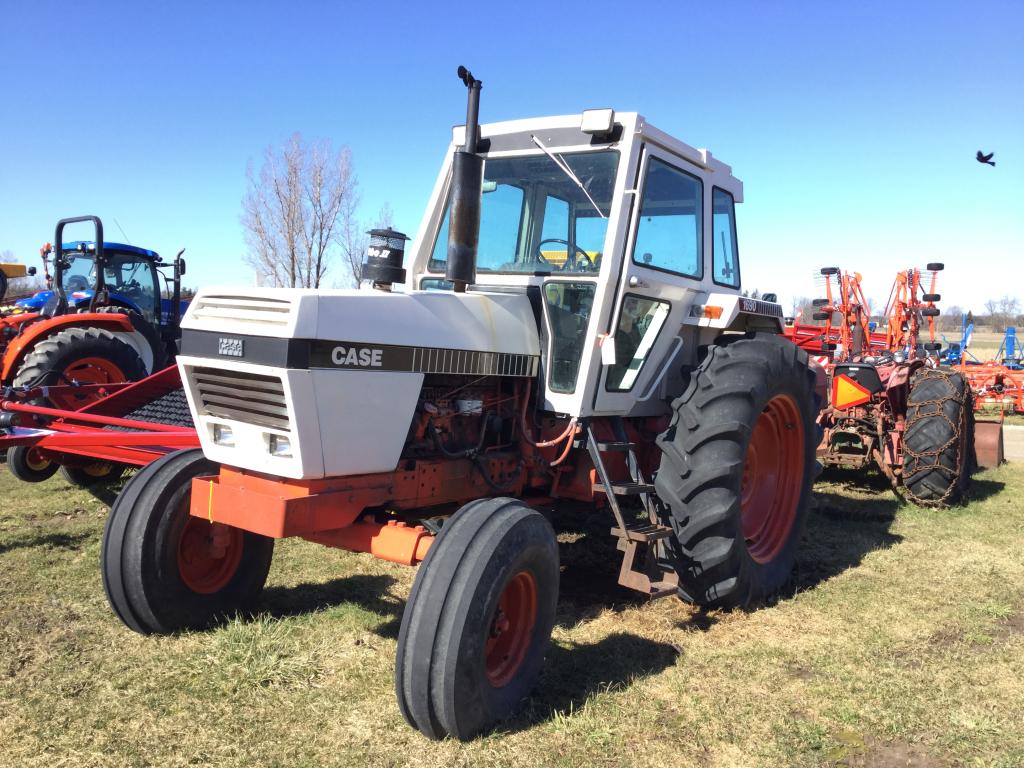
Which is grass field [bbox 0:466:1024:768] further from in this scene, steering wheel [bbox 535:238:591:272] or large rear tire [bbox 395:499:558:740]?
steering wheel [bbox 535:238:591:272]

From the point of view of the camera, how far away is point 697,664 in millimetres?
3730

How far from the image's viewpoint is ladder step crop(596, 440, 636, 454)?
412cm

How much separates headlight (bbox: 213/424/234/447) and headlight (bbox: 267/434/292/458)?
272 mm

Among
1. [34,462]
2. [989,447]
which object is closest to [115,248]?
[34,462]

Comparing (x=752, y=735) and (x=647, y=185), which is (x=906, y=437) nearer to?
(x=647, y=185)

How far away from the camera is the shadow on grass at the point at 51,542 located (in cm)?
520

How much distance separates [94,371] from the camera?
791 centimetres

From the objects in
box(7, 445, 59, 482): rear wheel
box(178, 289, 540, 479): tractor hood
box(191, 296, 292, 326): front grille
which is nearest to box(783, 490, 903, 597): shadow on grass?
→ box(178, 289, 540, 479): tractor hood

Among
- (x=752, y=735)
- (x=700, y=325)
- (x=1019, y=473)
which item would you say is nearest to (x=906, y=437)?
(x=1019, y=473)

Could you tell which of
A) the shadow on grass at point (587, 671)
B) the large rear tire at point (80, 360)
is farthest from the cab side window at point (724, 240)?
the large rear tire at point (80, 360)

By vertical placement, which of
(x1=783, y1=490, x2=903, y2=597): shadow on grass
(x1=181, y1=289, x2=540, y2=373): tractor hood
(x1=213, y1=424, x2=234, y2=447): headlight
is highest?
(x1=181, y1=289, x2=540, y2=373): tractor hood

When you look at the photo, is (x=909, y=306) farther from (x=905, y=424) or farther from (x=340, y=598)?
(x=340, y=598)

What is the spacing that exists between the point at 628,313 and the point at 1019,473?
22.1ft

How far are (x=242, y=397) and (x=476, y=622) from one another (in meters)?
1.32
